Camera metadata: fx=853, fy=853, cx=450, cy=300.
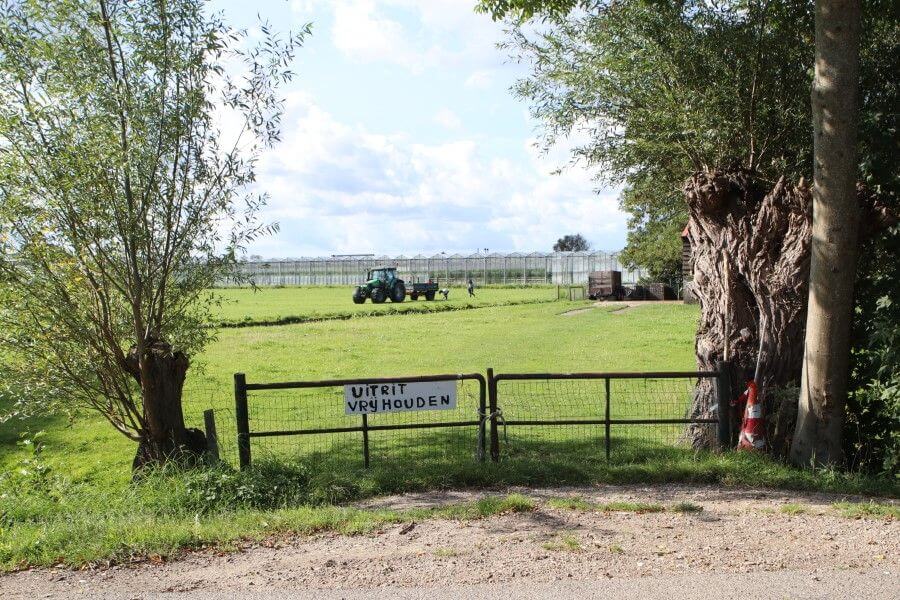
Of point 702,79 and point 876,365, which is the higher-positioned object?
point 702,79

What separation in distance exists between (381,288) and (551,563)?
140ft

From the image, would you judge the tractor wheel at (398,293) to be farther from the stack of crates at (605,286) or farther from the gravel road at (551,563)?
the gravel road at (551,563)

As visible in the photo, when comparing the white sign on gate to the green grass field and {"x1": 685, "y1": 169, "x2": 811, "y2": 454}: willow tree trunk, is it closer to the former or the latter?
the green grass field

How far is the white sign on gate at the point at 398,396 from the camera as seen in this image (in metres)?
8.98

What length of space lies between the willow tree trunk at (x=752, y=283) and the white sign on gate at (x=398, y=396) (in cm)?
309

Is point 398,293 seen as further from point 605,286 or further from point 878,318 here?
point 878,318

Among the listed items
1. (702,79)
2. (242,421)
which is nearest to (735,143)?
(702,79)

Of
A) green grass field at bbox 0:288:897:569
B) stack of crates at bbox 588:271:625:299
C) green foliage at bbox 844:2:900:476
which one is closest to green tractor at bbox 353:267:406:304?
stack of crates at bbox 588:271:625:299

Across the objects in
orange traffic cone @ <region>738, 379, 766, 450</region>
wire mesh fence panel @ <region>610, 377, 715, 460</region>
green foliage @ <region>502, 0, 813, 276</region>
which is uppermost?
green foliage @ <region>502, 0, 813, 276</region>

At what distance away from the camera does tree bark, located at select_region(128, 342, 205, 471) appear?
29.0ft

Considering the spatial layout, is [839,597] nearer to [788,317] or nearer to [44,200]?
[788,317]

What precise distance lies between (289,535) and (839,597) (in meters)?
3.92

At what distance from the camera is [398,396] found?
9070 millimetres

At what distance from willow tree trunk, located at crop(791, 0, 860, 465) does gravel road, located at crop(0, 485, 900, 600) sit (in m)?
2.05
